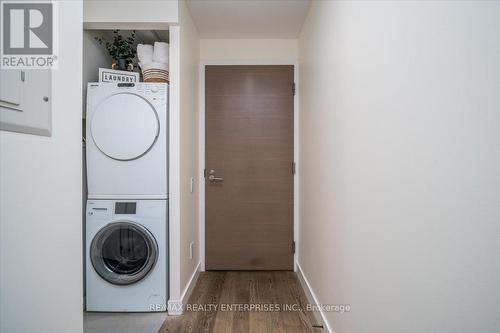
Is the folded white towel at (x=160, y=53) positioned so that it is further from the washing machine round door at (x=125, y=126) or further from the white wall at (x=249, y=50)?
the white wall at (x=249, y=50)

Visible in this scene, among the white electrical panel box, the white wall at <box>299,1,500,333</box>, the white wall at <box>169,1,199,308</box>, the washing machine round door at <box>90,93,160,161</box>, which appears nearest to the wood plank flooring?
the white wall at <box>169,1,199,308</box>

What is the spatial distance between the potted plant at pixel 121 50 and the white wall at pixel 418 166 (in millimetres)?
1838

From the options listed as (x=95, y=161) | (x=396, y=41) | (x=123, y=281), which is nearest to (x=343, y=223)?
(x=396, y=41)

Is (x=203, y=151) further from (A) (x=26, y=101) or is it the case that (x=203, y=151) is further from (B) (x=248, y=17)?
(A) (x=26, y=101)

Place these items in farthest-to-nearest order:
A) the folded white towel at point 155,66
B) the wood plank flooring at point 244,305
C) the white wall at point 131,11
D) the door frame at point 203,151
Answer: the door frame at point 203,151
the folded white towel at point 155,66
the white wall at point 131,11
the wood plank flooring at point 244,305

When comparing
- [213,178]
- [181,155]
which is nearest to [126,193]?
[181,155]

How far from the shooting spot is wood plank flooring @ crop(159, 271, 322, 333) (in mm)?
2053

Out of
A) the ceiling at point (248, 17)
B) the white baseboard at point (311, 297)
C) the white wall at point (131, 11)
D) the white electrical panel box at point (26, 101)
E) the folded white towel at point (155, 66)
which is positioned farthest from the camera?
the ceiling at point (248, 17)

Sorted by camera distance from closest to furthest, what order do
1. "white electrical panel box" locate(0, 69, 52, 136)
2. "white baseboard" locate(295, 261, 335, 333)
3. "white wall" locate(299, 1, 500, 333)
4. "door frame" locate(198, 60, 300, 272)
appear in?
1. "white electrical panel box" locate(0, 69, 52, 136)
2. "white wall" locate(299, 1, 500, 333)
3. "white baseboard" locate(295, 261, 335, 333)
4. "door frame" locate(198, 60, 300, 272)

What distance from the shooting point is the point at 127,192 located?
226 cm

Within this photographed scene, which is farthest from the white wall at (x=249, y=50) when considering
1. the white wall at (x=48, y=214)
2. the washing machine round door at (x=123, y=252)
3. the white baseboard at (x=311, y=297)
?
the white wall at (x=48, y=214)

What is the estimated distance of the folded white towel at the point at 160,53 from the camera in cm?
229

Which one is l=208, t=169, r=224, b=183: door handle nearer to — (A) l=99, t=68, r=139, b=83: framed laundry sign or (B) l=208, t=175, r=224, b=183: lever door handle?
(B) l=208, t=175, r=224, b=183: lever door handle

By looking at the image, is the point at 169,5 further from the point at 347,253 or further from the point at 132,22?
the point at 347,253
